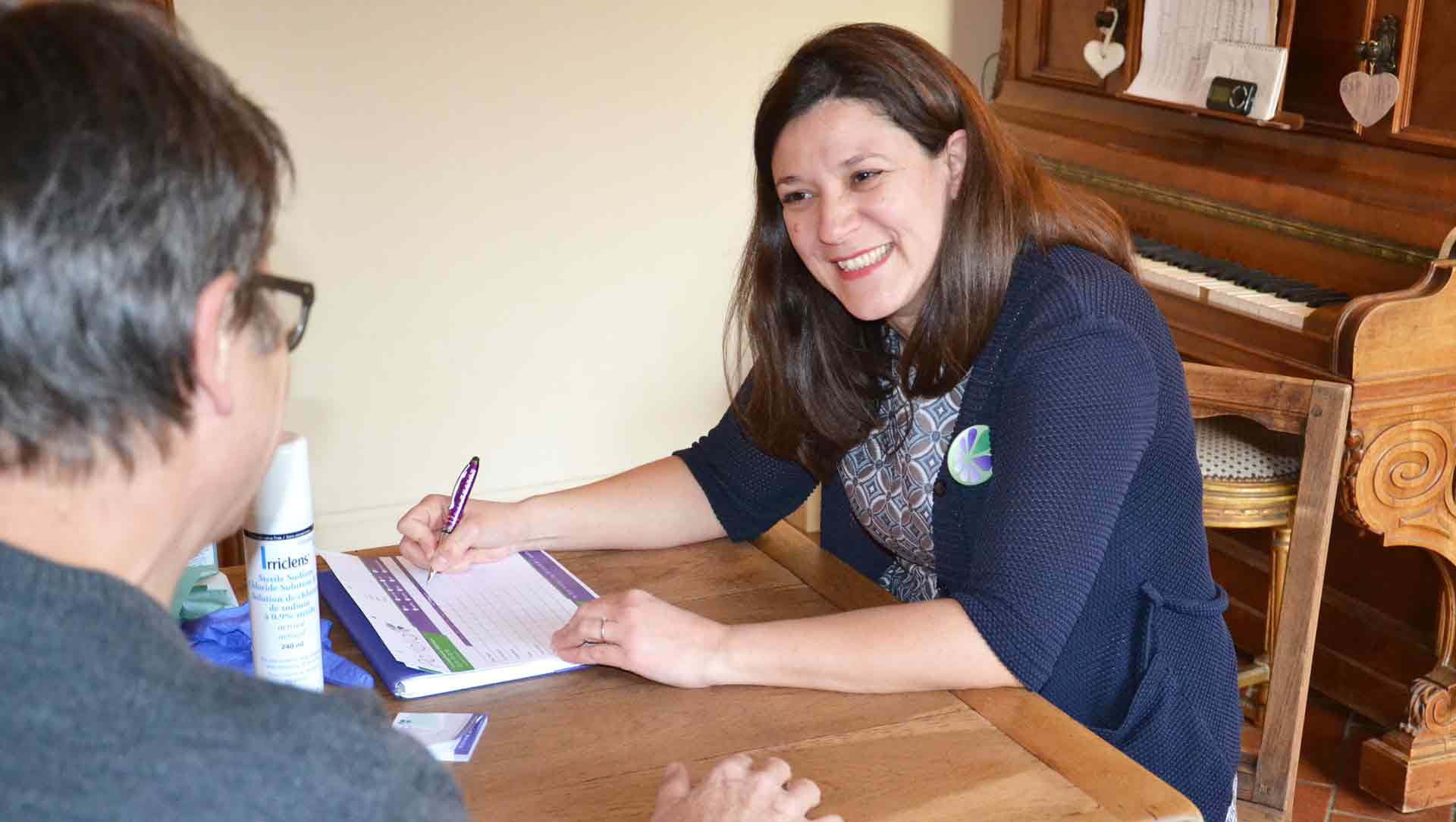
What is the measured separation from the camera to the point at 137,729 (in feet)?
2.11

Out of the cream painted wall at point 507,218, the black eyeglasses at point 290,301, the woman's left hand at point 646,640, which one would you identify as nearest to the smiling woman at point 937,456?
the woman's left hand at point 646,640

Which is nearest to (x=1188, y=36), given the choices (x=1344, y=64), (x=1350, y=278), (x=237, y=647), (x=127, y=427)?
(x=1344, y=64)

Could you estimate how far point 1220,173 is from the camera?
2.76m

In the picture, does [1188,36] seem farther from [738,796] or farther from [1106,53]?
[738,796]

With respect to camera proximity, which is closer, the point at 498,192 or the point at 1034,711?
the point at 1034,711

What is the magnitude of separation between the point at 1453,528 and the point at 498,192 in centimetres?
217

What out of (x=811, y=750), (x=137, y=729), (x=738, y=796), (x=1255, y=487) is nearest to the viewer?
(x=137, y=729)

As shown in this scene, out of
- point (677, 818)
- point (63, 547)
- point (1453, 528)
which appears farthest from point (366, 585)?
point (1453, 528)

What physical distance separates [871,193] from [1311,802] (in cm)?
158

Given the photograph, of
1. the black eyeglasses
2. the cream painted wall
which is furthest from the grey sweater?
the cream painted wall

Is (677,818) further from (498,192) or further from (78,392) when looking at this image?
(498,192)

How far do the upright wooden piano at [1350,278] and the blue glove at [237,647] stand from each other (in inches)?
65.0

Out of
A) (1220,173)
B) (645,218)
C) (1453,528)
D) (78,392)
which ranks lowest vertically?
(1453,528)

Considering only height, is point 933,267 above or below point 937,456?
above
